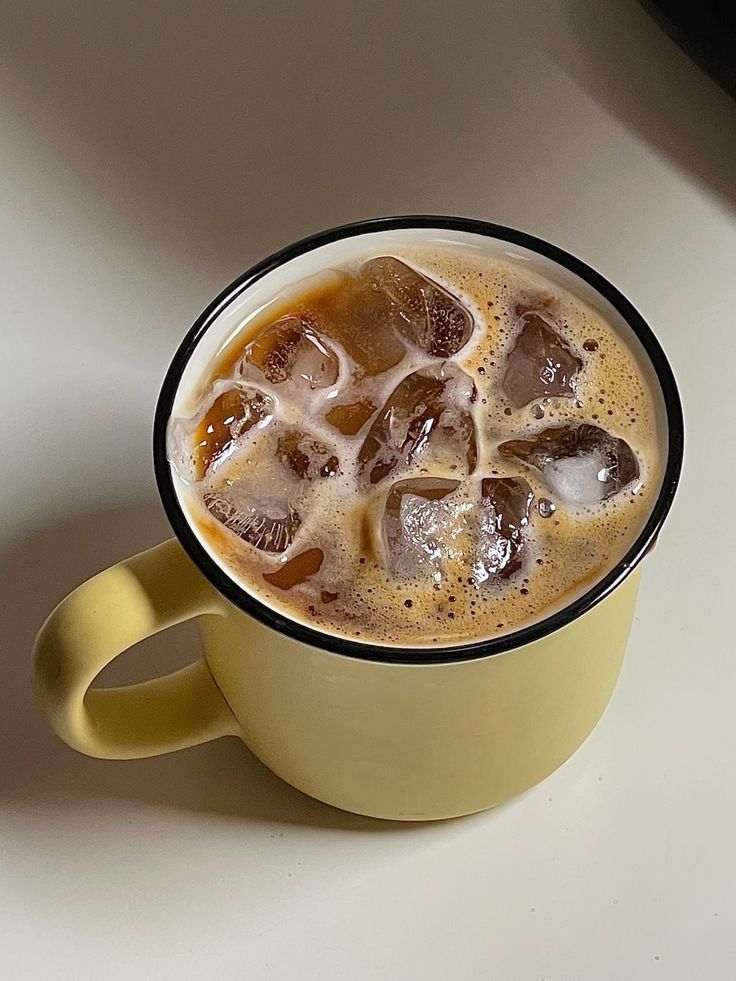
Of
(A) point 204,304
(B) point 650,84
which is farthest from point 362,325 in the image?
(B) point 650,84

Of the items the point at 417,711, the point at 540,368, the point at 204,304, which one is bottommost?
the point at 417,711

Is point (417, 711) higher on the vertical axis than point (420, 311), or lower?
lower

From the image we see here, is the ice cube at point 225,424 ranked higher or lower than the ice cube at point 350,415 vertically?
higher

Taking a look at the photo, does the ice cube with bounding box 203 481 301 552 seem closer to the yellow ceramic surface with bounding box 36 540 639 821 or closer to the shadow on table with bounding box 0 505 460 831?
the yellow ceramic surface with bounding box 36 540 639 821

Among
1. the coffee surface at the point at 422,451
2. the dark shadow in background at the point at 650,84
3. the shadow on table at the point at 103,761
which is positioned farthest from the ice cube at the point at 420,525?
the dark shadow in background at the point at 650,84

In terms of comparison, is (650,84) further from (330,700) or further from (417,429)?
(330,700)

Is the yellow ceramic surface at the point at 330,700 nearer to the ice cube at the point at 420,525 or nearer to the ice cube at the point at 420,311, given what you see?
the ice cube at the point at 420,525

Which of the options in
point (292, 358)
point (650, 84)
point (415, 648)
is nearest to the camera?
point (415, 648)
